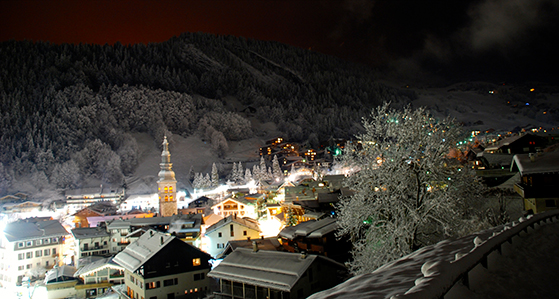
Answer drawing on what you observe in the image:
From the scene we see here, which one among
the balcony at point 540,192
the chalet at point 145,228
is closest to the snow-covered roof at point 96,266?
the chalet at point 145,228

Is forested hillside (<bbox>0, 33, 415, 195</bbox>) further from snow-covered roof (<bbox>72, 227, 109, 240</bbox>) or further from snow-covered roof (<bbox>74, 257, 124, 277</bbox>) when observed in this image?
snow-covered roof (<bbox>74, 257, 124, 277</bbox>)

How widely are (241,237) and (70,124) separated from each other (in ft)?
386

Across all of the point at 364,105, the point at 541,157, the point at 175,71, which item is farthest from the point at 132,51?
the point at 541,157

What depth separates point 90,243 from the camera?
1635 inches

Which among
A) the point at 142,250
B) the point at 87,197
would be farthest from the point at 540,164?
the point at 87,197

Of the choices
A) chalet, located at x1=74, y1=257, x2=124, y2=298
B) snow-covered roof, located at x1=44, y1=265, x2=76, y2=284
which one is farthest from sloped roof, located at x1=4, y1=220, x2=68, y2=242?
chalet, located at x1=74, y1=257, x2=124, y2=298

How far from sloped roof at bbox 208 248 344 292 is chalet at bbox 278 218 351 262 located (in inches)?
118

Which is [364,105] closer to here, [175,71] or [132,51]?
[175,71]

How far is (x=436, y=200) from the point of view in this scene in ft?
41.5

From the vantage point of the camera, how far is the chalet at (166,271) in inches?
1009

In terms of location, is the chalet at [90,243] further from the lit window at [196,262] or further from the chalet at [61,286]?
the lit window at [196,262]

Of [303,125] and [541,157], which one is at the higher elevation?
[303,125]

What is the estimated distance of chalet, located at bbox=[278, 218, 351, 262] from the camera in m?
23.3

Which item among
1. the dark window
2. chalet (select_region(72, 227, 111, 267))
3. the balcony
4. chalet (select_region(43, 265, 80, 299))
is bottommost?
chalet (select_region(43, 265, 80, 299))
